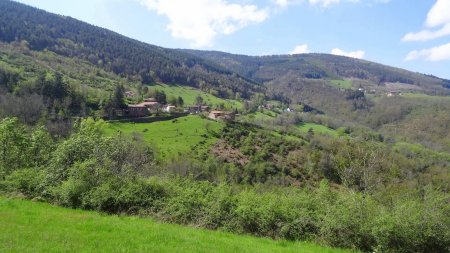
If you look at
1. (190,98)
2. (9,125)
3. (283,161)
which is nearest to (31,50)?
(190,98)

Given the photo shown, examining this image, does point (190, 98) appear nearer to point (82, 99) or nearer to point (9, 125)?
point (82, 99)

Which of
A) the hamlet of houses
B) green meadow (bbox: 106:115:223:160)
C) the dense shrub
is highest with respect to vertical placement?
the dense shrub

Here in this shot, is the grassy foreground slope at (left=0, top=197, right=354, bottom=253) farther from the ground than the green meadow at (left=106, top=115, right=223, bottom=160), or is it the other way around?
the grassy foreground slope at (left=0, top=197, right=354, bottom=253)

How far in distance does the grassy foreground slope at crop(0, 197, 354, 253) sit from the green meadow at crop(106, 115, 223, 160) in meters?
76.4

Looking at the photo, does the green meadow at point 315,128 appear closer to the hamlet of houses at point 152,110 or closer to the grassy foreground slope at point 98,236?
the hamlet of houses at point 152,110

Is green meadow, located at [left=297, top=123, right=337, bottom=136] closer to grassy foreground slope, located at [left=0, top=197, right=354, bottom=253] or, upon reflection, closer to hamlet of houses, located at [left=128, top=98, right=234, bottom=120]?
hamlet of houses, located at [left=128, top=98, right=234, bottom=120]

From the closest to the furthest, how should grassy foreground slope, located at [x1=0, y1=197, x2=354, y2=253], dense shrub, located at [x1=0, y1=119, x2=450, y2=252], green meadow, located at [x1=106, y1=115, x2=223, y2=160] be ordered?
grassy foreground slope, located at [x1=0, y1=197, x2=354, y2=253] < dense shrub, located at [x1=0, y1=119, x2=450, y2=252] < green meadow, located at [x1=106, y1=115, x2=223, y2=160]

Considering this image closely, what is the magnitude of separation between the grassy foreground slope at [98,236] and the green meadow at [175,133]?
251 feet

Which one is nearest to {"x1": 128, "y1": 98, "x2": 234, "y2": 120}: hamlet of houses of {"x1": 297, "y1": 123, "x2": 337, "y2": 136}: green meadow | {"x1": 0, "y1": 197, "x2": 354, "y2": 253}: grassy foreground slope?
{"x1": 297, "y1": 123, "x2": 337, "y2": 136}: green meadow

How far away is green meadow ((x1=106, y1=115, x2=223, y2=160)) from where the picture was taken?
96625 mm

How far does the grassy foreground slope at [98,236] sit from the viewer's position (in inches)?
374

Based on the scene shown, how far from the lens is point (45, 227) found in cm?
1105

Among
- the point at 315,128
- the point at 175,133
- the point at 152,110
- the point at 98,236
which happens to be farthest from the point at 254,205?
the point at 315,128

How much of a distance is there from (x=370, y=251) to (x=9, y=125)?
→ 22.3 meters
